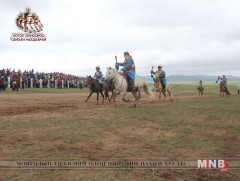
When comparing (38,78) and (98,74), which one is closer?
(98,74)

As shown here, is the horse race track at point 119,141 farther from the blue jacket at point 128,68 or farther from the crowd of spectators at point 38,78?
the crowd of spectators at point 38,78

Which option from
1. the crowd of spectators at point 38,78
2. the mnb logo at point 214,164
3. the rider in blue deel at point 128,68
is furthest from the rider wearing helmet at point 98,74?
the crowd of spectators at point 38,78

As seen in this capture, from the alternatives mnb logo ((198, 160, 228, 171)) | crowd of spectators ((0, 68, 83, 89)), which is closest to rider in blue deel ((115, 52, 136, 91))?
mnb logo ((198, 160, 228, 171))

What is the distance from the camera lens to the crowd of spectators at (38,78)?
37.2 meters

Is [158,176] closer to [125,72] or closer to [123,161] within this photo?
[123,161]

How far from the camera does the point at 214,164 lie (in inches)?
281

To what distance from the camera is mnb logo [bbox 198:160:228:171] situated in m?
6.96

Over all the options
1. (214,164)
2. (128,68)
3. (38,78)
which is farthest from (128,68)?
(38,78)

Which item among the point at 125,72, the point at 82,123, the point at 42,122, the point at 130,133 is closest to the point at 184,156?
the point at 130,133

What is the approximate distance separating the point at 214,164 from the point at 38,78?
39726 millimetres

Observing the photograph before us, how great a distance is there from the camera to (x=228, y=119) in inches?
528

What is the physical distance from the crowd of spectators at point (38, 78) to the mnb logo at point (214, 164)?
3166 cm

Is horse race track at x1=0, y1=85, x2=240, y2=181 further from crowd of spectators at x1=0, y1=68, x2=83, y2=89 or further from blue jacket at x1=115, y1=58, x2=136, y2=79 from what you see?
crowd of spectators at x1=0, y1=68, x2=83, y2=89

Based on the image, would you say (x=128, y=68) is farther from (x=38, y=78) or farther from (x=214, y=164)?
(x=38, y=78)
